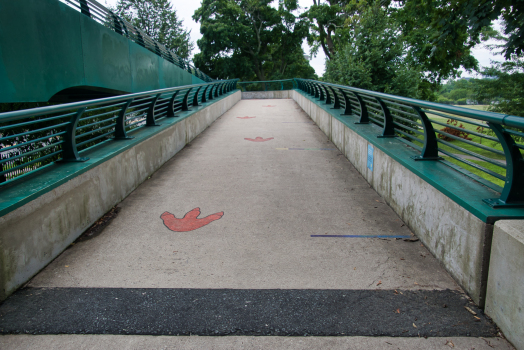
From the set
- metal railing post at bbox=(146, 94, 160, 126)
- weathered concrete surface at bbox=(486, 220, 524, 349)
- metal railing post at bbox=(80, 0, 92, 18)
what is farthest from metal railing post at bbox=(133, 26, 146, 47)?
weathered concrete surface at bbox=(486, 220, 524, 349)

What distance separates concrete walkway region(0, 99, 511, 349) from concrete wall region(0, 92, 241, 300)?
144 mm

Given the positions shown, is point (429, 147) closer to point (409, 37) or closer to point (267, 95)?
point (409, 37)

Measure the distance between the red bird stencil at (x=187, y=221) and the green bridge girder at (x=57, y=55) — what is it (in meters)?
3.77

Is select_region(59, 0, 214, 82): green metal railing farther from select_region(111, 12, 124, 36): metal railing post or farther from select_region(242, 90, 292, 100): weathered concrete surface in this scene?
select_region(242, 90, 292, 100): weathered concrete surface

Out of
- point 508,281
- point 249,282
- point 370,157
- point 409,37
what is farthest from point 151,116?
point 409,37

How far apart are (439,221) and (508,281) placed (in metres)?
1.08

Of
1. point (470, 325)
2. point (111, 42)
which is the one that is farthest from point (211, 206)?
point (111, 42)

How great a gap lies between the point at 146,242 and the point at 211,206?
1282 millimetres

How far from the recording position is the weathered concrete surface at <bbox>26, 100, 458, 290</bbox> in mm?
3498

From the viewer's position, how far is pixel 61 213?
13.1 feet

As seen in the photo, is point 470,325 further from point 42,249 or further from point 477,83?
point 477,83

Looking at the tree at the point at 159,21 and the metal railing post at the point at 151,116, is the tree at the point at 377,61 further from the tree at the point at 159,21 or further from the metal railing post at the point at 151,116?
the tree at the point at 159,21

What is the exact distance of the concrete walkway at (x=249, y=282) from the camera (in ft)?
8.98

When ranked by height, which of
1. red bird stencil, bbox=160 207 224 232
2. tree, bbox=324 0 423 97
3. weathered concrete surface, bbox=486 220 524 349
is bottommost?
red bird stencil, bbox=160 207 224 232
